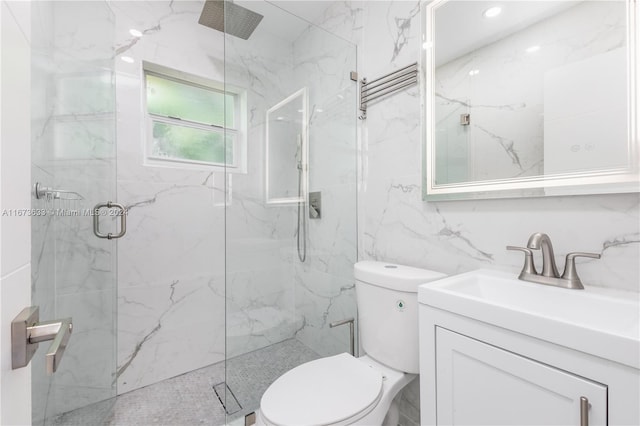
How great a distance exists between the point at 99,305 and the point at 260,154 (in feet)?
3.97

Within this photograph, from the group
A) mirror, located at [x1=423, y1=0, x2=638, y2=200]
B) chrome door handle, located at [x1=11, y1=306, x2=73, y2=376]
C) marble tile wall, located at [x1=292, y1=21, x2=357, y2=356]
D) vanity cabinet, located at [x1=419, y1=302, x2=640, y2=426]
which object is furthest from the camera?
marble tile wall, located at [x1=292, y1=21, x2=357, y2=356]

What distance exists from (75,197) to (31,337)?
120cm

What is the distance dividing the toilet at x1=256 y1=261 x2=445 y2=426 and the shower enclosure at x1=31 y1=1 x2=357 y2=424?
46cm

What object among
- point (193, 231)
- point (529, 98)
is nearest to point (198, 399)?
point (193, 231)

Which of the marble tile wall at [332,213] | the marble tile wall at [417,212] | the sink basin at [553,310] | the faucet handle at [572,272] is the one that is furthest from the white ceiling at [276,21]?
the faucet handle at [572,272]

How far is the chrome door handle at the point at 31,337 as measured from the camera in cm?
41

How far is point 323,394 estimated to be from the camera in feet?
3.47

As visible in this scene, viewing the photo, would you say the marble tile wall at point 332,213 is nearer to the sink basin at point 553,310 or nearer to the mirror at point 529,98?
the mirror at point 529,98

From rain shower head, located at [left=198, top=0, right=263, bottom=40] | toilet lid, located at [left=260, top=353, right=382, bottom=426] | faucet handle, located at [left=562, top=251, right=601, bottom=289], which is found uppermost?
rain shower head, located at [left=198, top=0, right=263, bottom=40]

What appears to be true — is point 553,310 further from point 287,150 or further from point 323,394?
point 287,150

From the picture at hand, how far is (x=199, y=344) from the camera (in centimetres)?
Answer: 201

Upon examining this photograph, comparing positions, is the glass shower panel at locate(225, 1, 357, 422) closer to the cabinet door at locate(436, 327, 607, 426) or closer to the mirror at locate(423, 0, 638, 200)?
the mirror at locate(423, 0, 638, 200)

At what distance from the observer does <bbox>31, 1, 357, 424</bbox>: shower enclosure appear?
4.44 ft

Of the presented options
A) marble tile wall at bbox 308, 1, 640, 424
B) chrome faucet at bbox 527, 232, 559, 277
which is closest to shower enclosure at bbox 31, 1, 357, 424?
marble tile wall at bbox 308, 1, 640, 424
